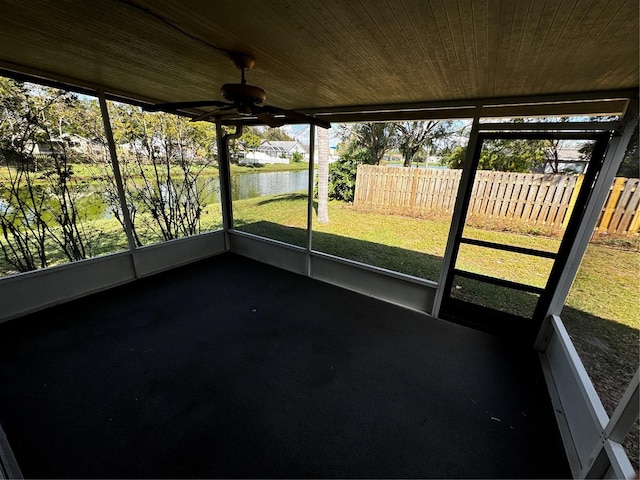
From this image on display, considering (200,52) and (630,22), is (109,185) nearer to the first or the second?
(200,52)

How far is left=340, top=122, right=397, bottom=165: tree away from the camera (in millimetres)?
6762

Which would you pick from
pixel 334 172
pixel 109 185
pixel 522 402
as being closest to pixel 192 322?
pixel 109 185

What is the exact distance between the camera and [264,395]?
2.09m

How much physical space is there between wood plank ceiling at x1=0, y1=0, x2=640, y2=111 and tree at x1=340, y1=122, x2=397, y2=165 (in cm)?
435

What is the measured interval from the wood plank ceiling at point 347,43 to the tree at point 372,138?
14.3 ft

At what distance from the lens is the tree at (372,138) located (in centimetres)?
676

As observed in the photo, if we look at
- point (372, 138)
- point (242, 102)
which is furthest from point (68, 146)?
point (372, 138)

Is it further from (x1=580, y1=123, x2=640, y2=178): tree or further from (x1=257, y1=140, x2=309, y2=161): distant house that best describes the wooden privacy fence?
(x1=257, y1=140, x2=309, y2=161): distant house

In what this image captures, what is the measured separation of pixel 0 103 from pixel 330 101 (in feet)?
10.8

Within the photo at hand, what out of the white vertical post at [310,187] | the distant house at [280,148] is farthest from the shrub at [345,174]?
the white vertical post at [310,187]

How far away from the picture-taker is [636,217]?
1.99 metres

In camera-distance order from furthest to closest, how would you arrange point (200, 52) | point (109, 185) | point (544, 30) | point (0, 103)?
1. point (109, 185)
2. point (0, 103)
3. point (200, 52)
4. point (544, 30)

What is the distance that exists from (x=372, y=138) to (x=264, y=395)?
255 inches

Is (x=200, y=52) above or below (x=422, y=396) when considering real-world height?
above
